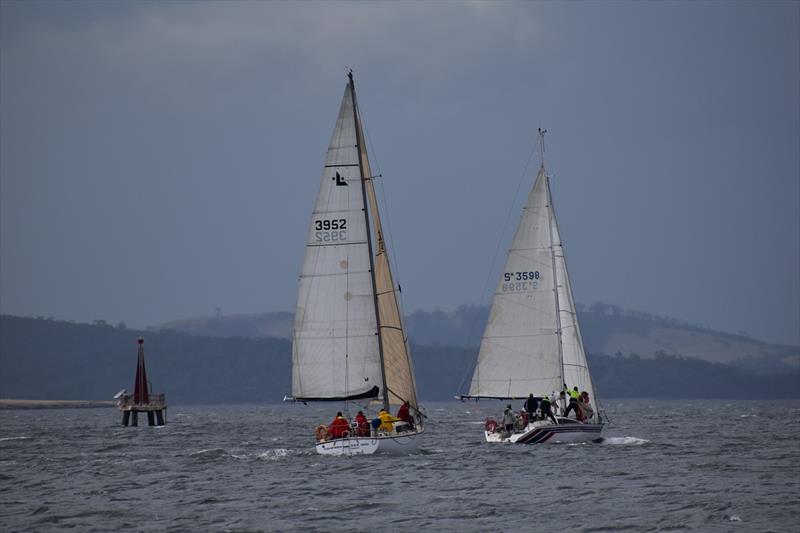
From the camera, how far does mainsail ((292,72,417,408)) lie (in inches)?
1939

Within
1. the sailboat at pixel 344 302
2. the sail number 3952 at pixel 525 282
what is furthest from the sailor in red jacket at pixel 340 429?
the sail number 3952 at pixel 525 282

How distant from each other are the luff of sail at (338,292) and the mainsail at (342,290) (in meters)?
0.04

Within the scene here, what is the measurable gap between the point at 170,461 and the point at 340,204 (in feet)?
44.4

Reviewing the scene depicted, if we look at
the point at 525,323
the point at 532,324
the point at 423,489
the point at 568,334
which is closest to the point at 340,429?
the point at 423,489

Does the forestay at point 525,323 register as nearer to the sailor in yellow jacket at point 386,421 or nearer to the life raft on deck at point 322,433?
the life raft on deck at point 322,433

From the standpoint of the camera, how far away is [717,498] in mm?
36344

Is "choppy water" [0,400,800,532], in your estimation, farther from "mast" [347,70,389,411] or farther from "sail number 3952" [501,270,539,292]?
"sail number 3952" [501,270,539,292]

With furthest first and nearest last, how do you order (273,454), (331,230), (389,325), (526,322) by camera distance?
(526,322) < (273,454) < (389,325) < (331,230)

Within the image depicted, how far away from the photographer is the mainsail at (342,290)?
162 ft

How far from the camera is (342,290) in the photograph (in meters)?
49.6

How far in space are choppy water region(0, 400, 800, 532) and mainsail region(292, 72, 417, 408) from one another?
3030mm

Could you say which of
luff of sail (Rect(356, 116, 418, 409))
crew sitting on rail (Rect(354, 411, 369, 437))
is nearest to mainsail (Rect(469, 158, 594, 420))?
luff of sail (Rect(356, 116, 418, 409))

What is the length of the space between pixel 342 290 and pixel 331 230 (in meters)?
2.28

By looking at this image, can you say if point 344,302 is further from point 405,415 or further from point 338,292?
point 405,415
